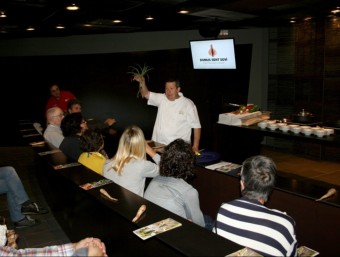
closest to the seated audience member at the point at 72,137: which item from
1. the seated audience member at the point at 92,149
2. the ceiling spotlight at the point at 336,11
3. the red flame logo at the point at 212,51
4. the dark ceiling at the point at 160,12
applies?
the seated audience member at the point at 92,149

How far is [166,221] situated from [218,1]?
127 inches

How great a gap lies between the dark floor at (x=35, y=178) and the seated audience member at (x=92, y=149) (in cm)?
86

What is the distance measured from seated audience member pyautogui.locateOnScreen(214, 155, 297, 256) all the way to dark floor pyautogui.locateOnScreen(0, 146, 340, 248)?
7.53ft

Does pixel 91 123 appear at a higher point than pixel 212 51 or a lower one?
lower

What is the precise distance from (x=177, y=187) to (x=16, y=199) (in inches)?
91.3

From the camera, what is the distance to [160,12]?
514 centimetres

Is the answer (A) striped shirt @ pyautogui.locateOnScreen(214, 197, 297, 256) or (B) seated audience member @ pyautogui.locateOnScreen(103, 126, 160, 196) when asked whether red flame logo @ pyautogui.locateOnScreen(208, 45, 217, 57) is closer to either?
(B) seated audience member @ pyautogui.locateOnScreen(103, 126, 160, 196)

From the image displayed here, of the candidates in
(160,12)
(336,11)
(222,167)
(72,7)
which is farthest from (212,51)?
(222,167)

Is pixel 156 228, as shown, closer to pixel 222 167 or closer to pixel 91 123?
pixel 222 167

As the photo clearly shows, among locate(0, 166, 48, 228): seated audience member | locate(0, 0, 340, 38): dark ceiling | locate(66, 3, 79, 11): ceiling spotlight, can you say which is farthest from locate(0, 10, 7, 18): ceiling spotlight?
locate(0, 166, 48, 228): seated audience member

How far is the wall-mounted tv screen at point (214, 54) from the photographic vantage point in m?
6.53

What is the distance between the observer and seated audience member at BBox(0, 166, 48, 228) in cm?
379

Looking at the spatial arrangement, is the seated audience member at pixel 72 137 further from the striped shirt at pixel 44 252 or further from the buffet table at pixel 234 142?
the buffet table at pixel 234 142

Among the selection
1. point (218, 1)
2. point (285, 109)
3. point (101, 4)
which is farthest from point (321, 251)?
point (285, 109)
